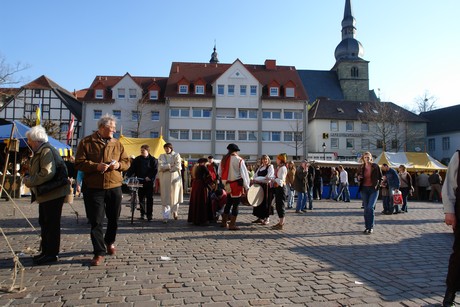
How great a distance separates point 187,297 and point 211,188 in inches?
229

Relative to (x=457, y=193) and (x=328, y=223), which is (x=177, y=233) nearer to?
(x=328, y=223)

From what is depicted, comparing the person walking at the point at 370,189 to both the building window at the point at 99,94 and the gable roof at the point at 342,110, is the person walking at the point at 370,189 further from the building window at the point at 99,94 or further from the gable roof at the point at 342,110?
the gable roof at the point at 342,110

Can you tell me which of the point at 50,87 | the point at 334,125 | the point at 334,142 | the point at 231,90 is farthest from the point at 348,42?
the point at 50,87

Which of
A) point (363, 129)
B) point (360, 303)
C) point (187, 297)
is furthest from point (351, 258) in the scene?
point (363, 129)

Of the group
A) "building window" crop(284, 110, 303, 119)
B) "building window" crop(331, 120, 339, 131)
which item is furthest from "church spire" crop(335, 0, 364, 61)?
"building window" crop(284, 110, 303, 119)

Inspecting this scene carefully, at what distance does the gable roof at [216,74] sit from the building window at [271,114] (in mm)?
1877

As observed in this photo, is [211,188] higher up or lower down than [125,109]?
lower down

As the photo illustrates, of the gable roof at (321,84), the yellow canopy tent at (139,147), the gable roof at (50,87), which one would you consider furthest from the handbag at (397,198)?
the gable roof at (321,84)

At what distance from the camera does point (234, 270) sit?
508 cm

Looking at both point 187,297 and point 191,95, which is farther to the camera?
point 191,95

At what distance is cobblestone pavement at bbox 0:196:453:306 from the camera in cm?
395

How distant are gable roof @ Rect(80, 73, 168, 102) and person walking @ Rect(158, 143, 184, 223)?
40898 mm

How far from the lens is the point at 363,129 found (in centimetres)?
5416

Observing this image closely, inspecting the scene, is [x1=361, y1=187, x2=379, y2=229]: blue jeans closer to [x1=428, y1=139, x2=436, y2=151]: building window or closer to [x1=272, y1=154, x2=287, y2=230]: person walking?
[x1=272, y1=154, x2=287, y2=230]: person walking
